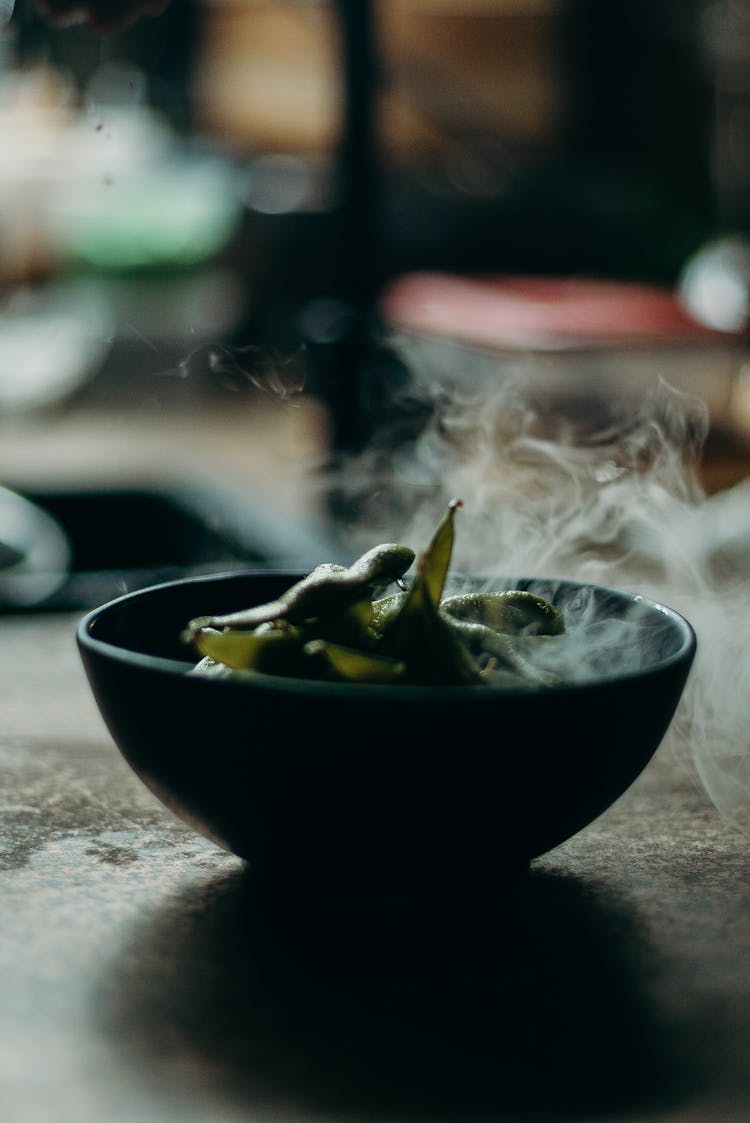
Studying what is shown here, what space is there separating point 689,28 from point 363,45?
2984mm

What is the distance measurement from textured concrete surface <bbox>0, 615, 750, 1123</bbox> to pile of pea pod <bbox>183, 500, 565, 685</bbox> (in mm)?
93

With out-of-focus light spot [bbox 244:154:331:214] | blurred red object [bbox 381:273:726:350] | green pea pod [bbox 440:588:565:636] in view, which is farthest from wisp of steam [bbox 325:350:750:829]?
out-of-focus light spot [bbox 244:154:331:214]

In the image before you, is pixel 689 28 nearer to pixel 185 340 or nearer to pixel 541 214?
pixel 541 214

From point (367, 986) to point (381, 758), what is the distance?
0.26 feet

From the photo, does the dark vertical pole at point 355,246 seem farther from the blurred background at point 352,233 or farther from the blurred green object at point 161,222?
the blurred green object at point 161,222

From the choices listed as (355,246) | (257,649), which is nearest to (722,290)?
(355,246)

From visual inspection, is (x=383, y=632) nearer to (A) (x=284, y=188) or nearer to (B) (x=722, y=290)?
(B) (x=722, y=290)

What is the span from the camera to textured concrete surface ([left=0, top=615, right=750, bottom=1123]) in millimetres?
400

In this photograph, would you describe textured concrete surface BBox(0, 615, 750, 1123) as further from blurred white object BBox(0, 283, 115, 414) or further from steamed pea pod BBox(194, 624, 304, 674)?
blurred white object BBox(0, 283, 115, 414)

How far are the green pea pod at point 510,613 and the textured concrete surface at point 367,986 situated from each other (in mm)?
99

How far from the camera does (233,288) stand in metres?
4.09

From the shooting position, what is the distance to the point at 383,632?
52cm

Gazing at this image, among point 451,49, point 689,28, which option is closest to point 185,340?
point 451,49

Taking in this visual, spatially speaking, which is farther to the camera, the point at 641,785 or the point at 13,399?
the point at 13,399
